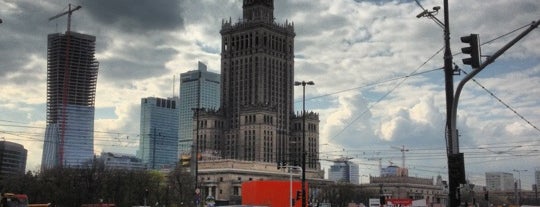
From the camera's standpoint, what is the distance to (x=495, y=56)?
19.8 metres

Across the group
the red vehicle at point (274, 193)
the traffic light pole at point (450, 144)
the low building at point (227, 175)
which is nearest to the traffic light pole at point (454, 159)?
the traffic light pole at point (450, 144)

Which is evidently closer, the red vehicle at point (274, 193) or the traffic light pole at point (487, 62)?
the traffic light pole at point (487, 62)

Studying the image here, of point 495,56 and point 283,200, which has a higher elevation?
point 495,56

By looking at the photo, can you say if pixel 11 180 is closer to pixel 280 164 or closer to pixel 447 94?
pixel 280 164

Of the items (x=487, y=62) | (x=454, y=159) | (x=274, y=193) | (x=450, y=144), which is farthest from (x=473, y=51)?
(x=274, y=193)

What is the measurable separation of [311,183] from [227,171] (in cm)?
2749

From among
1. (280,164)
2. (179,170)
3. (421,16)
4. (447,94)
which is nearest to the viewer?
(447,94)

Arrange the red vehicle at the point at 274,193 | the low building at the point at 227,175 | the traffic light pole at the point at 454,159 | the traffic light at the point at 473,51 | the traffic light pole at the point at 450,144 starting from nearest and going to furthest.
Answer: the traffic light at the point at 473,51, the traffic light pole at the point at 454,159, the traffic light pole at the point at 450,144, the red vehicle at the point at 274,193, the low building at the point at 227,175

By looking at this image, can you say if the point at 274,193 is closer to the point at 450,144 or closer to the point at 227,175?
the point at 450,144

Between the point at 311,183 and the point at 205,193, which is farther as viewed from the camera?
the point at 311,183

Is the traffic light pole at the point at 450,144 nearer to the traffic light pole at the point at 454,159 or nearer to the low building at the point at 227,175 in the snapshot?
the traffic light pole at the point at 454,159

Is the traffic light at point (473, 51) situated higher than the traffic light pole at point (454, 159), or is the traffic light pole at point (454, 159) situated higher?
the traffic light at point (473, 51)

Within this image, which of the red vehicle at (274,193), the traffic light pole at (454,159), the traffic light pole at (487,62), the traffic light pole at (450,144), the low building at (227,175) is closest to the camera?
the traffic light pole at (487,62)

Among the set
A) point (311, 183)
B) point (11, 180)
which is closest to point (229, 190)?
point (311, 183)
